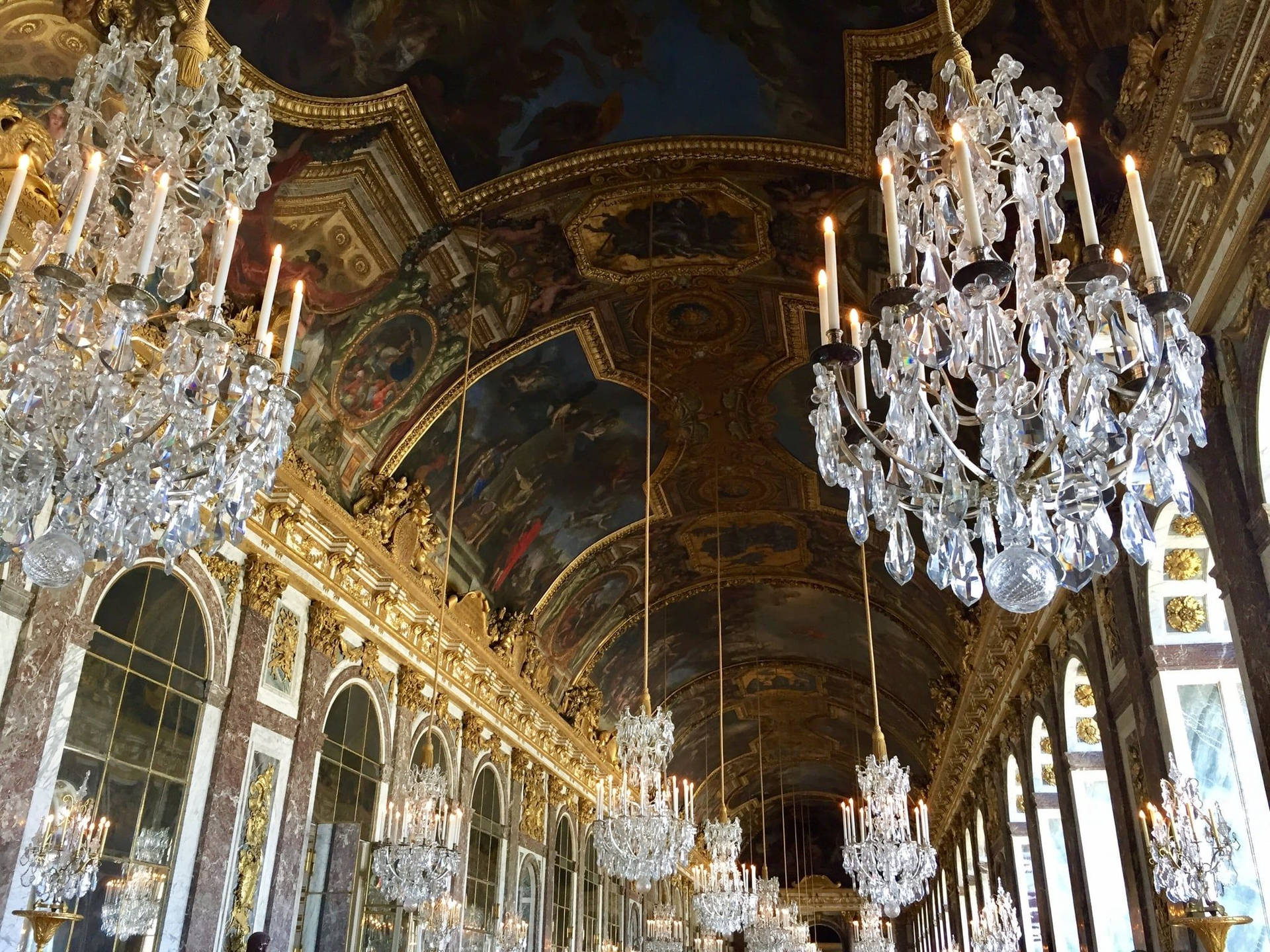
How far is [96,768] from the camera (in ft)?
26.7

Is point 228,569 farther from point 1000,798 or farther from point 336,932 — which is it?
point 1000,798

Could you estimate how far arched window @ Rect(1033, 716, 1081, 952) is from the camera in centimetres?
1377

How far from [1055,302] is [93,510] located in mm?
4520

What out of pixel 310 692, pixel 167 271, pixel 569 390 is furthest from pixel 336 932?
pixel 167 271

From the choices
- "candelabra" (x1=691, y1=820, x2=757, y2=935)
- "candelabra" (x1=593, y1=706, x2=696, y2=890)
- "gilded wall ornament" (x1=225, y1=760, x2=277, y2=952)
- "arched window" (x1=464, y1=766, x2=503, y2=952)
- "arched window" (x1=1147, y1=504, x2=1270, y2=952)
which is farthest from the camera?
"candelabra" (x1=691, y1=820, x2=757, y2=935)

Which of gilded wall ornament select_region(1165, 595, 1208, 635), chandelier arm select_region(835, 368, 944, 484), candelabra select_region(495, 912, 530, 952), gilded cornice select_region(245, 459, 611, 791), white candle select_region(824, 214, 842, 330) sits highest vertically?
gilded cornice select_region(245, 459, 611, 791)

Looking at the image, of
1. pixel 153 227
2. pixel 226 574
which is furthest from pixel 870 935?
pixel 153 227

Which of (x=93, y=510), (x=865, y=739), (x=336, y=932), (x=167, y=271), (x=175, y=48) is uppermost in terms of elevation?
(x=865, y=739)

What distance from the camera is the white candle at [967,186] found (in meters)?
4.19

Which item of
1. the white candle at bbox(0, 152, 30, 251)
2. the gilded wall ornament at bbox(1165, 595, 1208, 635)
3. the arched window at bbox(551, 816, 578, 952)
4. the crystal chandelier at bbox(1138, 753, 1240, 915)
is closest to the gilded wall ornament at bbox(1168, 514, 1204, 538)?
the gilded wall ornament at bbox(1165, 595, 1208, 635)

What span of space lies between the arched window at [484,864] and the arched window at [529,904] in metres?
1.31

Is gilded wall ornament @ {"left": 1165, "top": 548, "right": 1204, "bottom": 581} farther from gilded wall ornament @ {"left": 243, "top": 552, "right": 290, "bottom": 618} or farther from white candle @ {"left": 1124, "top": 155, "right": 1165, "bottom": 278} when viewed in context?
gilded wall ornament @ {"left": 243, "top": 552, "right": 290, "bottom": 618}

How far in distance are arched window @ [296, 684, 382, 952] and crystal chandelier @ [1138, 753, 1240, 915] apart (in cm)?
859

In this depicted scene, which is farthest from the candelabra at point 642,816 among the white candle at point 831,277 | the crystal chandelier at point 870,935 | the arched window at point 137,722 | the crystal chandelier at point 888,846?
the crystal chandelier at point 870,935
